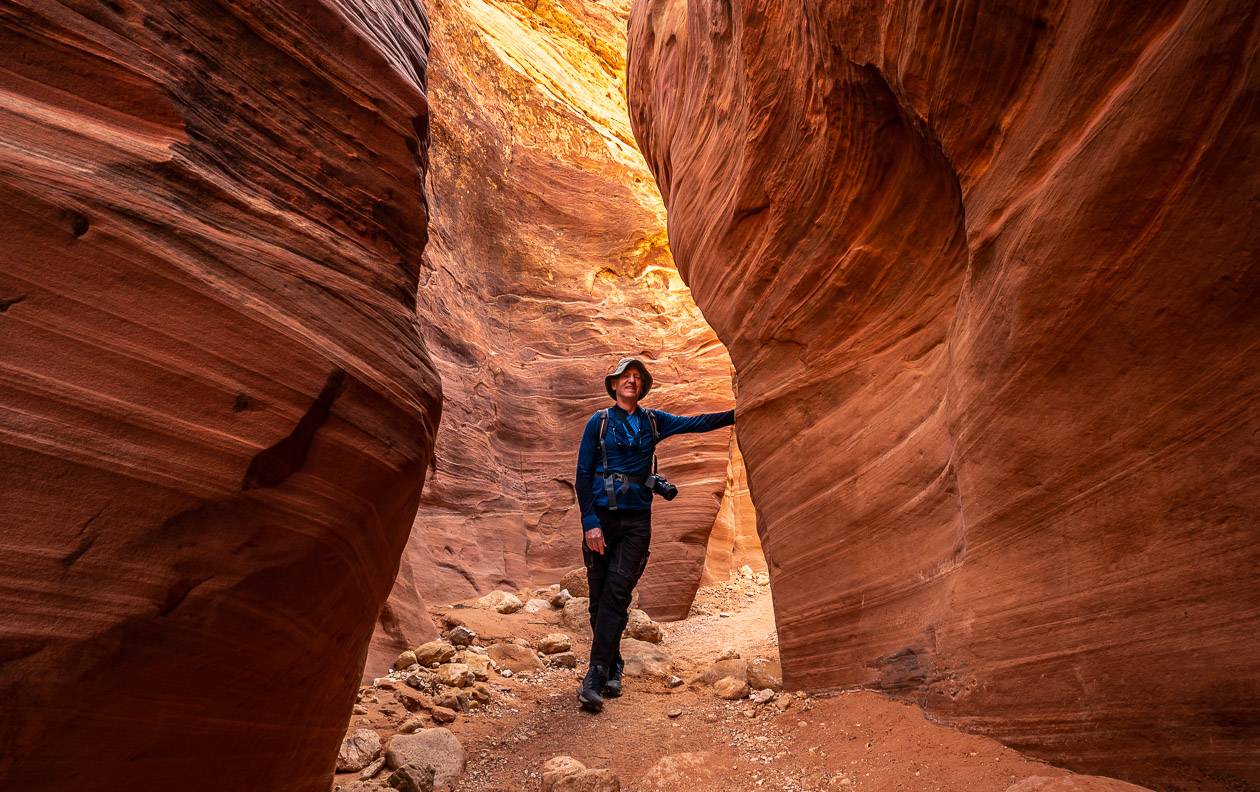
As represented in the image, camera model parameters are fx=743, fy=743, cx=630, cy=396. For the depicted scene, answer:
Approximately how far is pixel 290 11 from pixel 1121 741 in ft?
13.6

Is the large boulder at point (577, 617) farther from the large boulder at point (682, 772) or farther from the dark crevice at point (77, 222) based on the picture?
the dark crevice at point (77, 222)

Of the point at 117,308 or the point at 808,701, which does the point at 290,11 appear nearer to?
the point at 117,308

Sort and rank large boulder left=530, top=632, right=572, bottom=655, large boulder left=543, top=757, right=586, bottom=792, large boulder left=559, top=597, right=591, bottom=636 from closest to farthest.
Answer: large boulder left=543, top=757, right=586, bottom=792 < large boulder left=530, top=632, right=572, bottom=655 < large boulder left=559, top=597, right=591, bottom=636

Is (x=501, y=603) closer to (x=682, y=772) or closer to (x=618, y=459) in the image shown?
(x=618, y=459)

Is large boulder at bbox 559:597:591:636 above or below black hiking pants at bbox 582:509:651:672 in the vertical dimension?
above

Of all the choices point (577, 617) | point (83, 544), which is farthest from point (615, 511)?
point (83, 544)

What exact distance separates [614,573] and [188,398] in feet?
11.7

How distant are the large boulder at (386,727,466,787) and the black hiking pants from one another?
1458 mm

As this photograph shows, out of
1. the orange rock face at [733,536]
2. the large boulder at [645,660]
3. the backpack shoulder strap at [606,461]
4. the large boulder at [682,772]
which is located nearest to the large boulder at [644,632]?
the large boulder at [645,660]

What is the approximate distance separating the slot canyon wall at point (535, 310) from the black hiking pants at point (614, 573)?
3.93 metres

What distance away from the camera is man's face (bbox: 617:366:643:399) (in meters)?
5.79

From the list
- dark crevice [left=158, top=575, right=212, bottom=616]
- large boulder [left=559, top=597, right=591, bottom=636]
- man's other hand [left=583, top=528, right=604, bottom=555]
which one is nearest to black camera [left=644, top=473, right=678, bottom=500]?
man's other hand [left=583, top=528, right=604, bottom=555]

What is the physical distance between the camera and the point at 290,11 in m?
2.95

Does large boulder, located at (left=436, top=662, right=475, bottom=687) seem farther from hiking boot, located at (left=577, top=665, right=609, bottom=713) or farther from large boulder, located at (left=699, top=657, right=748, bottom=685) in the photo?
large boulder, located at (left=699, top=657, right=748, bottom=685)
